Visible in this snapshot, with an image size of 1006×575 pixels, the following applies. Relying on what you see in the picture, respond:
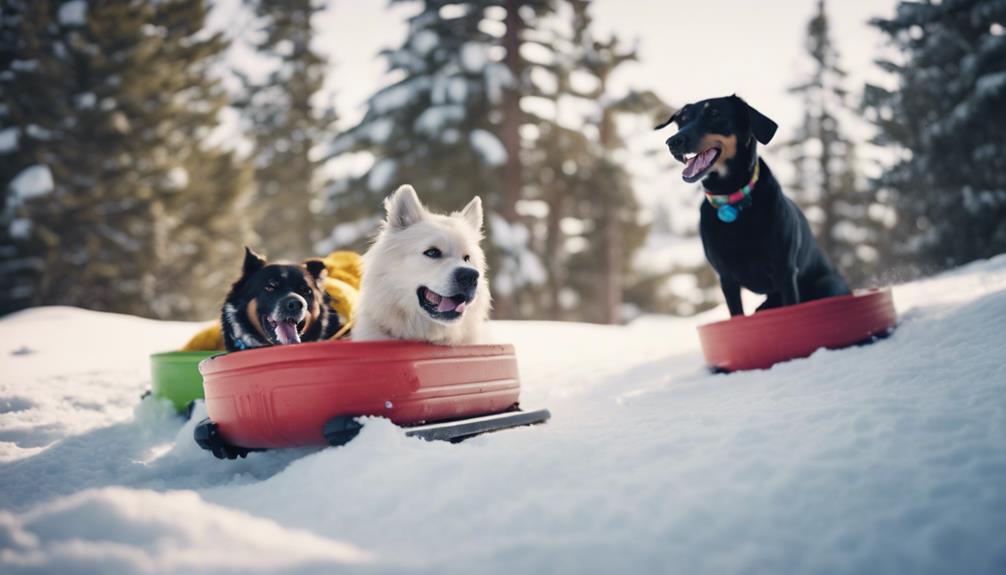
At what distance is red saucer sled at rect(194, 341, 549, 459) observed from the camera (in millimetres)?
2963

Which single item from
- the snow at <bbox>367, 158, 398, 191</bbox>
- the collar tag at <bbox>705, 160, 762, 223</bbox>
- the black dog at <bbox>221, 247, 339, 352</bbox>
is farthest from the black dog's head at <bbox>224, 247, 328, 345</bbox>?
the snow at <bbox>367, 158, 398, 191</bbox>

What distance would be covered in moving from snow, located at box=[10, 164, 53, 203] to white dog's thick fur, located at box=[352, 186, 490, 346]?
14.9 m

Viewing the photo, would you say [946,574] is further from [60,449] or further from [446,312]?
[60,449]

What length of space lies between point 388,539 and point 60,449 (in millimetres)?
3047

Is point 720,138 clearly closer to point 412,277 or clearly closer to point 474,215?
point 474,215

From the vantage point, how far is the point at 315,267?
4.62 metres

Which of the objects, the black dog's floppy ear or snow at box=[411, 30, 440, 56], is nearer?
the black dog's floppy ear

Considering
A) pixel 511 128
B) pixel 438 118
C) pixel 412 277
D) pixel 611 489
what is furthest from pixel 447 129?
pixel 611 489

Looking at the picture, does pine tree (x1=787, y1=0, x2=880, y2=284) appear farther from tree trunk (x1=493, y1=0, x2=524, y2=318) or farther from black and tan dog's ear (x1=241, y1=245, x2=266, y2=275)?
black and tan dog's ear (x1=241, y1=245, x2=266, y2=275)

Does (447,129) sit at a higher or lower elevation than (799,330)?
higher

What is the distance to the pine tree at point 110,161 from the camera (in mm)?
15219

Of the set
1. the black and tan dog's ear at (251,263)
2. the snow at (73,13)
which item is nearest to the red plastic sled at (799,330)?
the black and tan dog's ear at (251,263)

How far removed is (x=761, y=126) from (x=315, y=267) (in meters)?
3.56

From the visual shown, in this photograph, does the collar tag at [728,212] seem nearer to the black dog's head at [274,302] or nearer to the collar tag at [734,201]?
the collar tag at [734,201]
